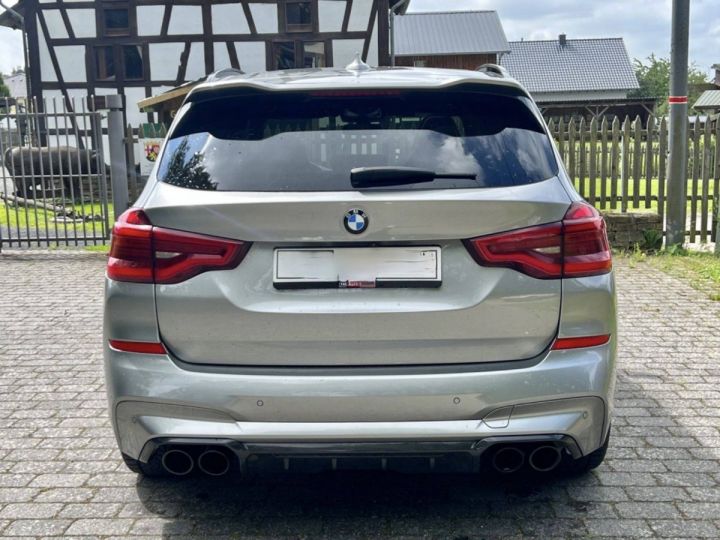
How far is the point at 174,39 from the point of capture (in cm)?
2805

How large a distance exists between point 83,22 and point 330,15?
7974mm

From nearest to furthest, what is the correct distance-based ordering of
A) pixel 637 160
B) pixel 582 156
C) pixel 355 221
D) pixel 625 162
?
pixel 355 221
pixel 637 160
pixel 625 162
pixel 582 156

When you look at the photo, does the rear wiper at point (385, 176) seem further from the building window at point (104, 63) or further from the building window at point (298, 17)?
the building window at point (104, 63)

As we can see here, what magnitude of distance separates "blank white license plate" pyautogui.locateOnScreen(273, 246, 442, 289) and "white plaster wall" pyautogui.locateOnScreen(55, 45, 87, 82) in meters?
27.5

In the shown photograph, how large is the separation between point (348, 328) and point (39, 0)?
28.4 metres

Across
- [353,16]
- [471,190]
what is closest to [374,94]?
[471,190]

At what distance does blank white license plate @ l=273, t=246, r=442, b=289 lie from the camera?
286 centimetres

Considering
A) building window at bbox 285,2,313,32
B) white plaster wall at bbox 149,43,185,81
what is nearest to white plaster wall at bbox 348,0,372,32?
building window at bbox 285,2,313,32

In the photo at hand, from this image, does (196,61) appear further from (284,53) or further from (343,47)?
(343,47)

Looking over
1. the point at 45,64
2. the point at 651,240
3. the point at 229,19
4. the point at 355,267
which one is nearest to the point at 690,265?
the point at 651,240

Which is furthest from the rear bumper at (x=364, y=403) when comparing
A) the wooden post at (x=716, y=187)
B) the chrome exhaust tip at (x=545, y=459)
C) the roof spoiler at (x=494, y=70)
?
the wooden post at (x=716, y=187)

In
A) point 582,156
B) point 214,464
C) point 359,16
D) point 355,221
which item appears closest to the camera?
point 355,221

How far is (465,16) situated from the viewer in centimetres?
5853

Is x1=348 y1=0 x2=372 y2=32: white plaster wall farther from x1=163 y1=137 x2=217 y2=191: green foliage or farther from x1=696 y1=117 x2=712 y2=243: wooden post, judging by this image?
x1=163 y1=137 x2=217 y2=191: green foliage
